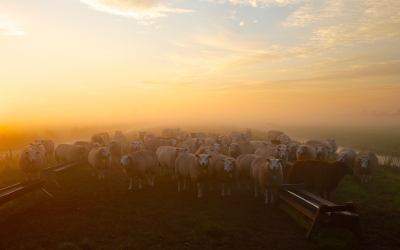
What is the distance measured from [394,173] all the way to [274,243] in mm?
14294

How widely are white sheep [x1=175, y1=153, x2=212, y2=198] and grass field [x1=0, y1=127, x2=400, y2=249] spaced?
0.69m

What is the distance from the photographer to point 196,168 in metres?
12.4

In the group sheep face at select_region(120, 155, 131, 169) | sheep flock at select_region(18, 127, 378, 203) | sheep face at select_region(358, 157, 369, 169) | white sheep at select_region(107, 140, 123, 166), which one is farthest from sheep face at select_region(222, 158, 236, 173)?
white sheep at select_region(107, 140, 123, 166)

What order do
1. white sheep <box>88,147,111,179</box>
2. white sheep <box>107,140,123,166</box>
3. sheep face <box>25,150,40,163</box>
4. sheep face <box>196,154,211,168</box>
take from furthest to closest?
white sheep <box>107,140,123,166</box> → white sheep <box>88,147,111,179</box> → sheep face <box>25,150,40,163</box> → sheep face <box>196,154,211,168</box>

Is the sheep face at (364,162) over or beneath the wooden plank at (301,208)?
over

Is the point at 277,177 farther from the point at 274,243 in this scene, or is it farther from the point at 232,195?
the point at 274,243

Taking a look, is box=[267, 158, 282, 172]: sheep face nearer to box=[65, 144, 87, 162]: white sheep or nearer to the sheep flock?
the sheep flock

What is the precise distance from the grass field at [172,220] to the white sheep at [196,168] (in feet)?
2.26

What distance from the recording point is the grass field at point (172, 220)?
7598 mm

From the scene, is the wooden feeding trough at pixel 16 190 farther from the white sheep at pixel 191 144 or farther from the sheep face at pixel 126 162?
the white sheep at pixel 191 144

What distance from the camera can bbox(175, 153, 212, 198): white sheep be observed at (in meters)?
12.2

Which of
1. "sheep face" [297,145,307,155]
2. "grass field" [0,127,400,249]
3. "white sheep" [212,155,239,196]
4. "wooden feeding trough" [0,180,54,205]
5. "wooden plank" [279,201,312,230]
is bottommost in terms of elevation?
"grass field" [0,127,400,249]

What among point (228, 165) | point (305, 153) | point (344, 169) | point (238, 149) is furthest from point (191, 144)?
point (344, 169)

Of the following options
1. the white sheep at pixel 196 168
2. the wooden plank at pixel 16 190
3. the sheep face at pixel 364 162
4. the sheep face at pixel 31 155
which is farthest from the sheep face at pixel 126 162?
the sheep face at pixel 364 162
